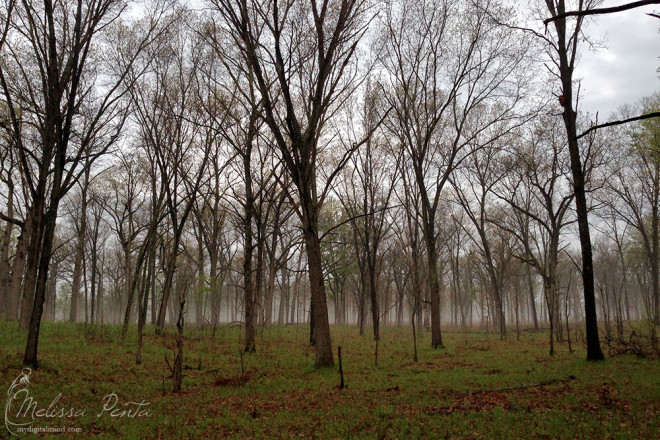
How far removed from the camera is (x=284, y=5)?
13.0 metres

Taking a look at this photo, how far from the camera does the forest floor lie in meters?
5.42

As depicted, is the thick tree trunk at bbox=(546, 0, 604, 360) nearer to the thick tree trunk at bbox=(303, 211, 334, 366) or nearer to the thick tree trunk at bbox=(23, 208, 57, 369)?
the thick tree trunk at bbox=(303, 211, 334, 366)

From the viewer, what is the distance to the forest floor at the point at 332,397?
5418 millimetres

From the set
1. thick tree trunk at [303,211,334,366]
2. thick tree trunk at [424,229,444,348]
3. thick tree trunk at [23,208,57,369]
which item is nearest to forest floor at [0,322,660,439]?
thick tree trunk at [23,208,57,369]

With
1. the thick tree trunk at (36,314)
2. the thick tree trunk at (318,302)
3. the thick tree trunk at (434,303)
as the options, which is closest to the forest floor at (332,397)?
the thick tree trunk at (36,314)

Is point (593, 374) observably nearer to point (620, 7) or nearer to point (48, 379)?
point (620, 7)

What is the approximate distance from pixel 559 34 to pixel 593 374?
939 centimetres

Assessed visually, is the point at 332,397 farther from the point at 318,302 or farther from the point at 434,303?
the point at 434,303

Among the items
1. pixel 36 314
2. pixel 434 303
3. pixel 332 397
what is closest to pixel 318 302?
A: pixel 332 397

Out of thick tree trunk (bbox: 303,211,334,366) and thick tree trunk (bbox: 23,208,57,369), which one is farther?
thick tree trunk (bbox: 303,211,334,366)

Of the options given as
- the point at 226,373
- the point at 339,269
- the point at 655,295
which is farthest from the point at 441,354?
the point at 655,295

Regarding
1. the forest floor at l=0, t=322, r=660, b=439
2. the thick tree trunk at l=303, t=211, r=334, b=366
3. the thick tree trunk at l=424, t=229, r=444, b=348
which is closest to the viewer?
the forest floor at l=0, t=322, r=660, b=439

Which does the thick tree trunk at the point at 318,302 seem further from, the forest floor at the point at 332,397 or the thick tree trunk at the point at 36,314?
the thick tree trunk at the point at 36,314

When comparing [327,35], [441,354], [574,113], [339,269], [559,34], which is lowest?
[441,354]
